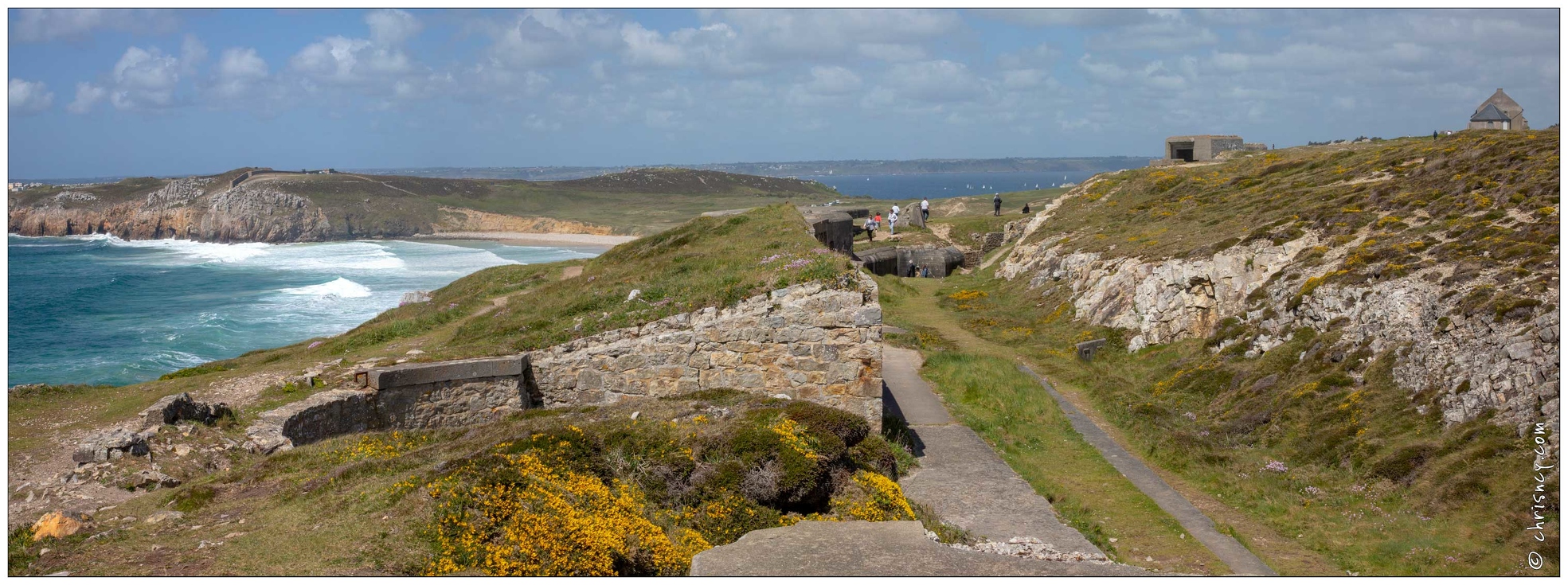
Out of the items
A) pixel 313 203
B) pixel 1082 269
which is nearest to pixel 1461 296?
pixel 1082 269

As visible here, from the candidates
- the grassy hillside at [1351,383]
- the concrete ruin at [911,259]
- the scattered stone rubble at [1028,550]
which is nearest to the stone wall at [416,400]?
the scattered stone rubble at [1028,550]

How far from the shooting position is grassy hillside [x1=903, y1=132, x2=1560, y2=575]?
11023 mm

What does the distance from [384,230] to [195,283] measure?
42675mm

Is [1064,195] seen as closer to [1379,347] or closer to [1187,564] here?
[1379,347]

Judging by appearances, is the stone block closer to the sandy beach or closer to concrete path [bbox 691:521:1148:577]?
concrete path [bbox 691:521:1148:577]

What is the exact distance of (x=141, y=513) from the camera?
9.34 metres

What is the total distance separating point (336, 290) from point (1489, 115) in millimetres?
54990

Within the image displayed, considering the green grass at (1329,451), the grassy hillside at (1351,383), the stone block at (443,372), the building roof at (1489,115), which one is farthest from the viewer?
the building roof at (1489,115)

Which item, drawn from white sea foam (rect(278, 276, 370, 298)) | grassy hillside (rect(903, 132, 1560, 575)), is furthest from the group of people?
white sea foam (rect(278, 276, 370, 298))

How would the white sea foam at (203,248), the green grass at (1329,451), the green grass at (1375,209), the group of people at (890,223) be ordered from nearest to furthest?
the green grass at (1329,451)
the green grass at (1375,209)
the group of people at (890,223)
the white sea foam at (203,248)

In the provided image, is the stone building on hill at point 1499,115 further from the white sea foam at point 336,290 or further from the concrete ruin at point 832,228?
the white sea foam at point 336,290

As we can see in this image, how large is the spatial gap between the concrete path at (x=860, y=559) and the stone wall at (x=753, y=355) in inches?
184

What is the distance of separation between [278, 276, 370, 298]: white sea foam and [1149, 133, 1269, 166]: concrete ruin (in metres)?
42.5

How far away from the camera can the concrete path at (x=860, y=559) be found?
794 cm
